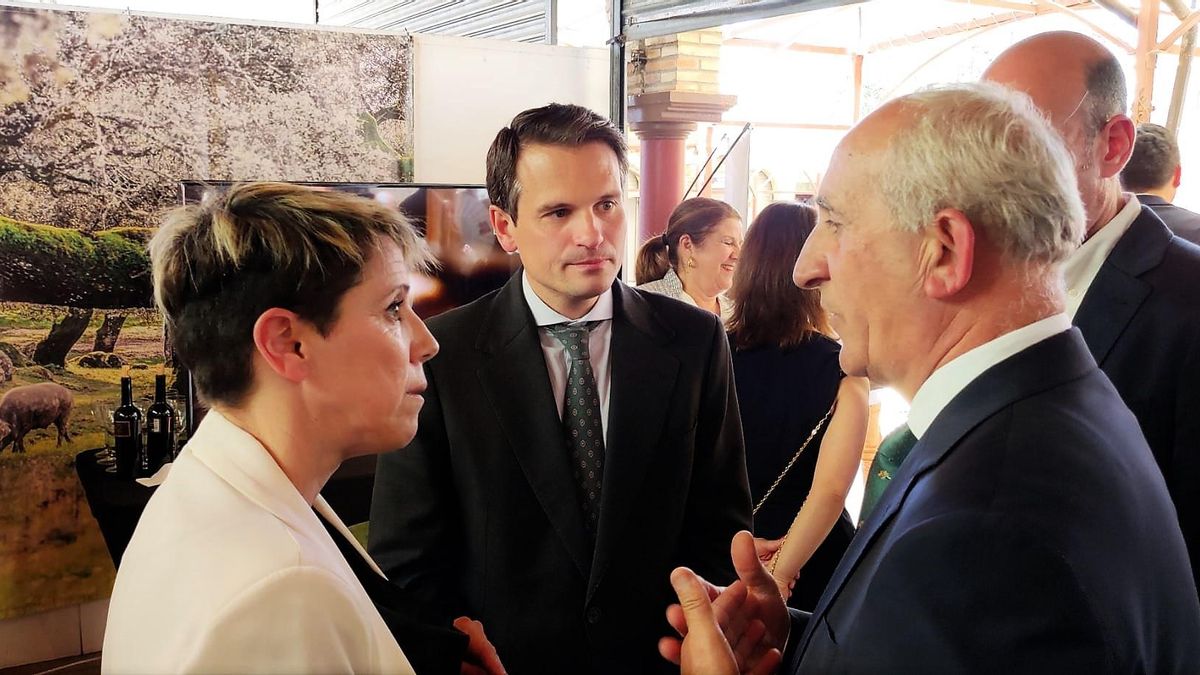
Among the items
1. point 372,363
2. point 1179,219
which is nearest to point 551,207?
point 372,363

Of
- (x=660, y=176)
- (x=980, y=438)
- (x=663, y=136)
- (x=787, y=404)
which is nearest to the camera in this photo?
(x=980, y=438)

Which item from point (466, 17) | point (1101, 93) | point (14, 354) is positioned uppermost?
point (466, 17)

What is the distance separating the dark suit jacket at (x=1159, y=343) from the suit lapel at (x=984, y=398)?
2.26 ft

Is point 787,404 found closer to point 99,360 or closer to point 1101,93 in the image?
point 1101,93

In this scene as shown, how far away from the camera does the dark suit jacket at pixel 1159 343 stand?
1.64 metres

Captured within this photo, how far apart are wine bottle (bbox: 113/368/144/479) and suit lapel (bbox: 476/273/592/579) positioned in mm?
2585

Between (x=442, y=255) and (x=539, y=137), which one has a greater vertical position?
(x=539, y=137)

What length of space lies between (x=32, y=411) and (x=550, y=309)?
10.1ft

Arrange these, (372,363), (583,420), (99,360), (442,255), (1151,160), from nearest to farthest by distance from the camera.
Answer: (372,363) → (583,420) → (1151,160) → (99,360) → (442,255)

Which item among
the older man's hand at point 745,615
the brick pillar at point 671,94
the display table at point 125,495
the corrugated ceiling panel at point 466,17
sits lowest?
the display table at point 125,495

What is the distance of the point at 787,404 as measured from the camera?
8.57 ft

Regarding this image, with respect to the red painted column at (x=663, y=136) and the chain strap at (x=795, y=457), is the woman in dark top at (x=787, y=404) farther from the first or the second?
the red painted column at (x=663, y=136)

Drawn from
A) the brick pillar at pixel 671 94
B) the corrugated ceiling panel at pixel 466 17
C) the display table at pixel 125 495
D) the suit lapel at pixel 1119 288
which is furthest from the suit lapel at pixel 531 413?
the corrugated ceiling panel at pixel 466 17

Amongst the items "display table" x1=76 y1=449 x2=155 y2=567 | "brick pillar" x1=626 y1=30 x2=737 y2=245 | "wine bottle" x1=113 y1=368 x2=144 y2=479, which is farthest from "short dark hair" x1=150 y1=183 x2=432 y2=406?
"brick pillar" x1=626 y1=30 x2=737 y2=245
